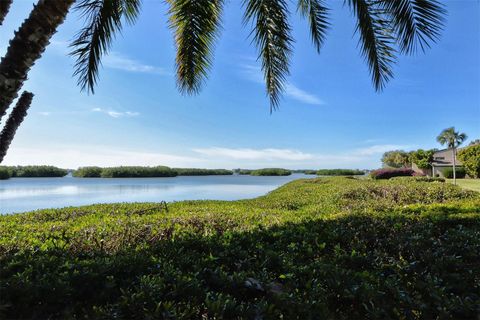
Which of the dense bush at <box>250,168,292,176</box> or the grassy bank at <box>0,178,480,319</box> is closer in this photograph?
the grassy bank at <box>0,178,480,319</box>

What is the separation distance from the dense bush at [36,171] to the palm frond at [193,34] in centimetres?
1954

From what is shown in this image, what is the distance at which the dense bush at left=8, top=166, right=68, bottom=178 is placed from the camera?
20.0 m

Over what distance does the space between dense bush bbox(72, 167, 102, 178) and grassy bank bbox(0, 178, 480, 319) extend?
20.8 metres

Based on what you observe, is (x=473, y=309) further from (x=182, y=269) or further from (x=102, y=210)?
(x=102, y=210)

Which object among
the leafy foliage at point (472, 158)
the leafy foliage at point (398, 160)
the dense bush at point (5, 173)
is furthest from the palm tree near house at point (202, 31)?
the leafy foliage at point (398, 160)

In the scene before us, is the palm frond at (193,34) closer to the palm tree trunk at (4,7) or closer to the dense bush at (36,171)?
the palm tree trunk at (4,7)

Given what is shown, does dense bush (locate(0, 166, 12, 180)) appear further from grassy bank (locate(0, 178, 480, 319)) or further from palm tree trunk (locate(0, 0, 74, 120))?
palm tree trunk (locate(0, 0, 74, 120))

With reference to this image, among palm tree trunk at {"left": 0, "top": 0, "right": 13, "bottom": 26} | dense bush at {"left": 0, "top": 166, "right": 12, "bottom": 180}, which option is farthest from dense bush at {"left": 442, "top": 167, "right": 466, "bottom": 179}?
dense bush at {"left": 0, "top": 166, "right": 12, "bottom": 180}

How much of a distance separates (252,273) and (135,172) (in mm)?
22888

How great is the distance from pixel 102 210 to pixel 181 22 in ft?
19.0

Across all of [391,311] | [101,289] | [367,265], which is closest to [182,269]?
[101,289]

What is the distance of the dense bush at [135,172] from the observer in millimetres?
23109

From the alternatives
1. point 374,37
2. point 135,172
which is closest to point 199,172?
point 135,172

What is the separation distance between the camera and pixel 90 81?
4.73 m
